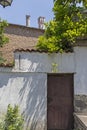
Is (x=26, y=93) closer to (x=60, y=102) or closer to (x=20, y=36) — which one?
(x=60, y=102)

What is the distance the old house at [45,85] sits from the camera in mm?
11883

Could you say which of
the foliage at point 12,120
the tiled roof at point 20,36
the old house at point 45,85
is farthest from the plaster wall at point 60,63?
the tiled roof at point 20,36

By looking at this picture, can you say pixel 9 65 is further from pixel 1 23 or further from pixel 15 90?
pixel 1 23

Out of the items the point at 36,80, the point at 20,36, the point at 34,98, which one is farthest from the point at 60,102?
the point at 20,36

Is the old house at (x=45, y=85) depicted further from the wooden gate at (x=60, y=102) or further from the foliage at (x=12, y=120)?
the foliage at (x=12, y=120)

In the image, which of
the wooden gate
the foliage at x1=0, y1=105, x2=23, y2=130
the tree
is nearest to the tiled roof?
the tree

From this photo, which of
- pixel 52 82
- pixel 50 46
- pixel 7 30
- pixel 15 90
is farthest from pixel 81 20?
pixel 7 30

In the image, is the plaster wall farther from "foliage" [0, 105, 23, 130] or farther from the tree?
"foliage" [0, 105, 23, 130]

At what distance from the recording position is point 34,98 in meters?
12.1

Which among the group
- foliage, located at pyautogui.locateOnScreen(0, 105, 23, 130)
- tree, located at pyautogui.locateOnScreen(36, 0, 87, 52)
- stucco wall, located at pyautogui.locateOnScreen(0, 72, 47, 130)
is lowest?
foliage, located at pyautogui.locateOnScreen(0, 105, 23, 130)

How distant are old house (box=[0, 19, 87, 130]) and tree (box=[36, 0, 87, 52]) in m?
0.49

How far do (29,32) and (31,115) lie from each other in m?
17.1

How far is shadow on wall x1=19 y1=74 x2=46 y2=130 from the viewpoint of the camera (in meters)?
12.0

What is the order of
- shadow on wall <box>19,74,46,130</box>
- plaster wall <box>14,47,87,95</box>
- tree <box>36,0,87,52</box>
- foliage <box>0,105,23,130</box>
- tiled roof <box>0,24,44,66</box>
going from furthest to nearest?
tiled roof <box>0,24,44,66</box>
tree <box>36,0,87,52</box>
shadow on wall <box>19,74,46,130</box>
plaster wall <box>14,47,87,95</box>
foliage <box>0,105,23,130</box>
